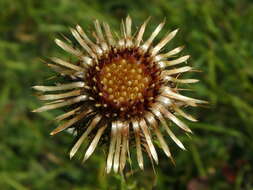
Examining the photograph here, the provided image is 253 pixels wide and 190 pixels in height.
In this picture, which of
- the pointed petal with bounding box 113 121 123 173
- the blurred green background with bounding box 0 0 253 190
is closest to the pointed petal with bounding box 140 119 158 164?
the pointed petal with bounding box 113 121 123 173

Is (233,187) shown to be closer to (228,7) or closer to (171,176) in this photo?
(171,176)

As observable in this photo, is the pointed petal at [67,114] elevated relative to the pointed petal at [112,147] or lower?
elevated

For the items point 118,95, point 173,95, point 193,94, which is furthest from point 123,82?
point 193,94

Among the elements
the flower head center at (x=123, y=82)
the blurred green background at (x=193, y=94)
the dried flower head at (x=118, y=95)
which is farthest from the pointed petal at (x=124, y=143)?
the blurred green background at (x=193, y=94)

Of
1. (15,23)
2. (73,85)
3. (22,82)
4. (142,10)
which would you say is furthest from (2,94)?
(73,85)

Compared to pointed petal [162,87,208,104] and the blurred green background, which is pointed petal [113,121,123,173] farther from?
the blurred green background

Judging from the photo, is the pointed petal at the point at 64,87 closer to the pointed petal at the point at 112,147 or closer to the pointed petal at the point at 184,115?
the pointed petal at the point at 112,147
